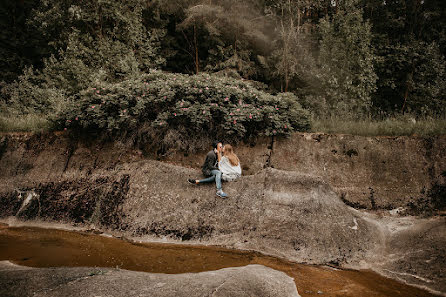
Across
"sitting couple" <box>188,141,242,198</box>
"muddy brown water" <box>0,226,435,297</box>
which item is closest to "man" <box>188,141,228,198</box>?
"sitting couple" <box>188,141,242,198</box>

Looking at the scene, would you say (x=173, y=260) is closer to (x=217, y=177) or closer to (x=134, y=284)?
(x=134, y=284)

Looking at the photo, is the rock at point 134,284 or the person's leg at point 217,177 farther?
the person's leg at point 217,177

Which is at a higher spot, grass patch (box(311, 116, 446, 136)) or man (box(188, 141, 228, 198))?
grass patch (box(311, 116, 446, 136))

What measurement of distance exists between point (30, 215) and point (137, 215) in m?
3.37

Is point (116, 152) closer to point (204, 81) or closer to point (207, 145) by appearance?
point (207, 145)

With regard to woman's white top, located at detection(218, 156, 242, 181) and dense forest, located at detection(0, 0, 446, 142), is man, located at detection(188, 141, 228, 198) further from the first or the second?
dense forest, located at detection(0, 0, 446, 142)

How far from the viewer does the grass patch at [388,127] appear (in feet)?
23.9

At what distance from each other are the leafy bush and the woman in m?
0.77

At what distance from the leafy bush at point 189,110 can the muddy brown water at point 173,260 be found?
3.31m

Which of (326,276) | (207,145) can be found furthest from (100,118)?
(326,276)

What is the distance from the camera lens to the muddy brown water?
4.73 meters

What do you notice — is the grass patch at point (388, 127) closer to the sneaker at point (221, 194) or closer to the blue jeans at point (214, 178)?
the blue jeans at point (214, 178)

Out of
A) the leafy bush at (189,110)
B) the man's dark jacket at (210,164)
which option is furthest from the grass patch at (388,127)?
the man's dark jacket at (210,164)

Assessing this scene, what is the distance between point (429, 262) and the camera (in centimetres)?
519
